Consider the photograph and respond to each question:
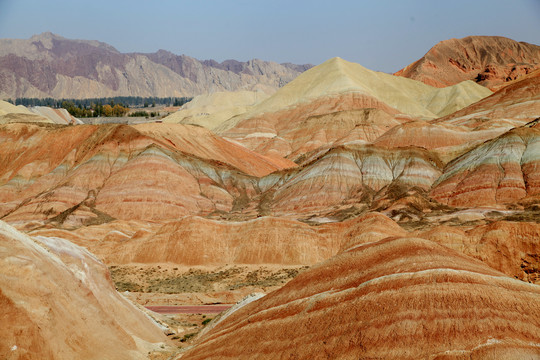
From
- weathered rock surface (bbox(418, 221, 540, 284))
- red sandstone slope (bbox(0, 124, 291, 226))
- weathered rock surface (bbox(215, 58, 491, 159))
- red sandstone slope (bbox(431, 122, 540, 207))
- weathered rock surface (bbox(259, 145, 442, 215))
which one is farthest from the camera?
weathered rock surface (bbox(215, 58, 491, 159))

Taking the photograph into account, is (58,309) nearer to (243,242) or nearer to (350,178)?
(243,242)

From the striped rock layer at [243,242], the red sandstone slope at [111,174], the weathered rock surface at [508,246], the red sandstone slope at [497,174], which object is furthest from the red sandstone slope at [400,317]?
the red sandstone slope at [111,174]

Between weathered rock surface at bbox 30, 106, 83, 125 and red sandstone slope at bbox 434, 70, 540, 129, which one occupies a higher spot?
red sandstone slope at bbox 434, 70, 540, 129

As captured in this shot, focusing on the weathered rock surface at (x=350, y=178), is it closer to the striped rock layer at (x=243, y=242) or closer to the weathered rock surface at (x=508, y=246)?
the striped rock layer at (x=243, y=242)

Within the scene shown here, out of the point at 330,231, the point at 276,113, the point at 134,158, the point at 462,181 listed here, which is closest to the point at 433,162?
the point at 462,181

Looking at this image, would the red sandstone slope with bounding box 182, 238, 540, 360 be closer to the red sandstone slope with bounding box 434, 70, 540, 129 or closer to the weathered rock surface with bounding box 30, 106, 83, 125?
the red sandstone slope with bounding box 434, 70, 540, 129

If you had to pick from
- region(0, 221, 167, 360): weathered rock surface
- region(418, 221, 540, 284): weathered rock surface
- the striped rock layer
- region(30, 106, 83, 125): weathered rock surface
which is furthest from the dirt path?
region(30, 106, 83, 125): weathered rock surface
